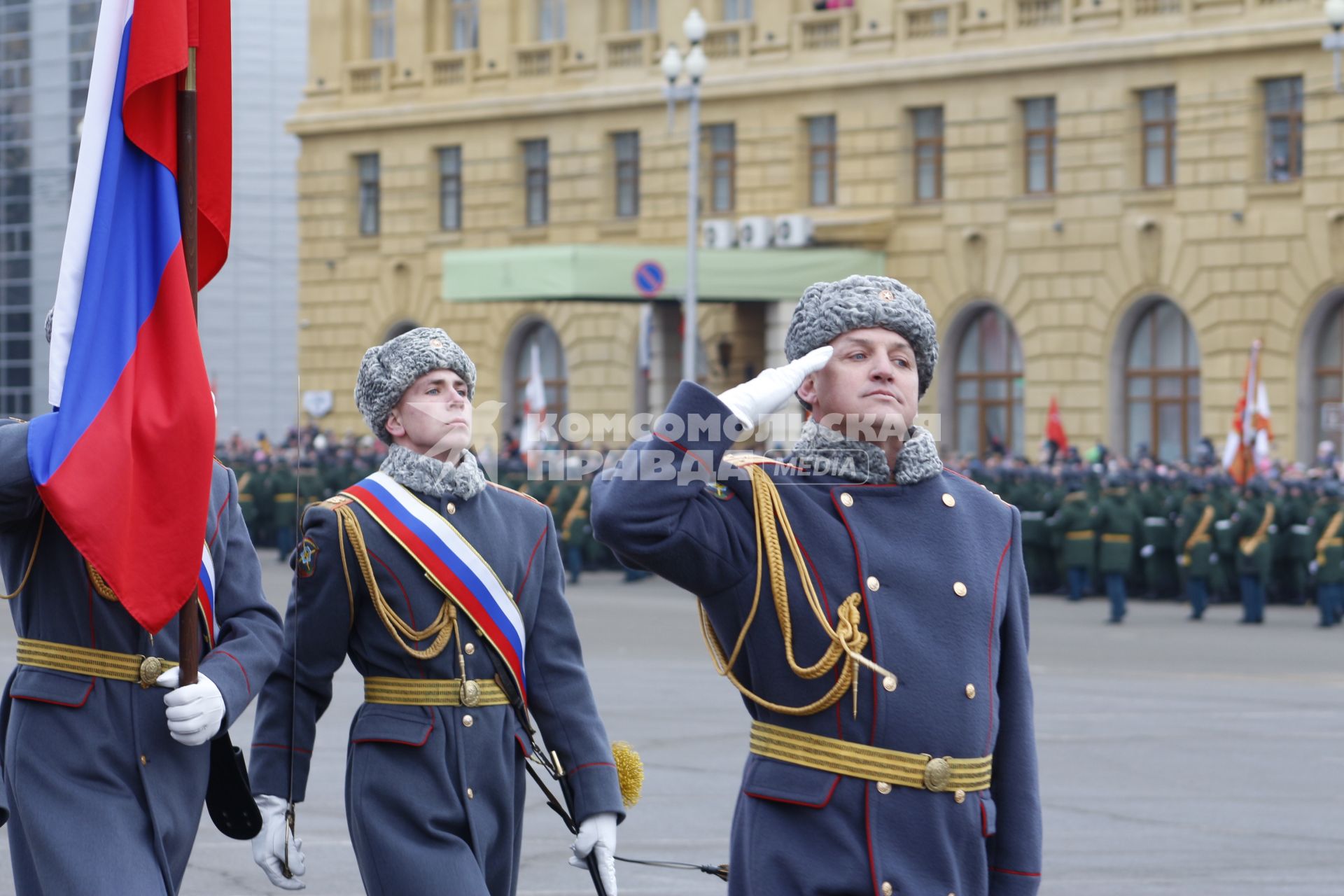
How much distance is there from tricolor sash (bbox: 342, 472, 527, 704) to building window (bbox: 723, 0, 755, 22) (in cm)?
3618

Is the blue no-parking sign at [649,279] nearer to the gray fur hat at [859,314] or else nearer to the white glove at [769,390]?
the gray fur hat at [859,314]

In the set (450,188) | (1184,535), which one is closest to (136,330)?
(1184,535)

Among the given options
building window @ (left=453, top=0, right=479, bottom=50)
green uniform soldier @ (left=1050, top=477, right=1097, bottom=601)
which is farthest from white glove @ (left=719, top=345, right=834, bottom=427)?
building window @ (left=453, top=0, right=479, bottom=50)

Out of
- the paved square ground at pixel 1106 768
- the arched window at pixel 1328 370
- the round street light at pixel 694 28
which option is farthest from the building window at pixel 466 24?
the paved square ground at pixel 1106 768

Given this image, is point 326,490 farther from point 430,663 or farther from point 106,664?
point 106,664

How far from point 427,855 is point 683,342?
30.3 metres

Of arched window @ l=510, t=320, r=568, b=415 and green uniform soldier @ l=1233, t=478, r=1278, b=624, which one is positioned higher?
arched window @ l=510, t=320, r=568, b=415

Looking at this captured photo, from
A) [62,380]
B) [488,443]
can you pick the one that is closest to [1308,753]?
[488,443]

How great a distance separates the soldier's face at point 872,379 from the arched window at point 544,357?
37.9m

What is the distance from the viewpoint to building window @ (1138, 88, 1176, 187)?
35.8 m

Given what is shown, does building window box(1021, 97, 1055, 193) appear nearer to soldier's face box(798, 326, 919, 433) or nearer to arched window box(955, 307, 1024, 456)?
arched window box(955, 307, 1024, 456)

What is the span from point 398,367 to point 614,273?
29.5 metres

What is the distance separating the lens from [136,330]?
5270 mm

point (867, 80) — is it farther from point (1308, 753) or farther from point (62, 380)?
point (62, 380)
